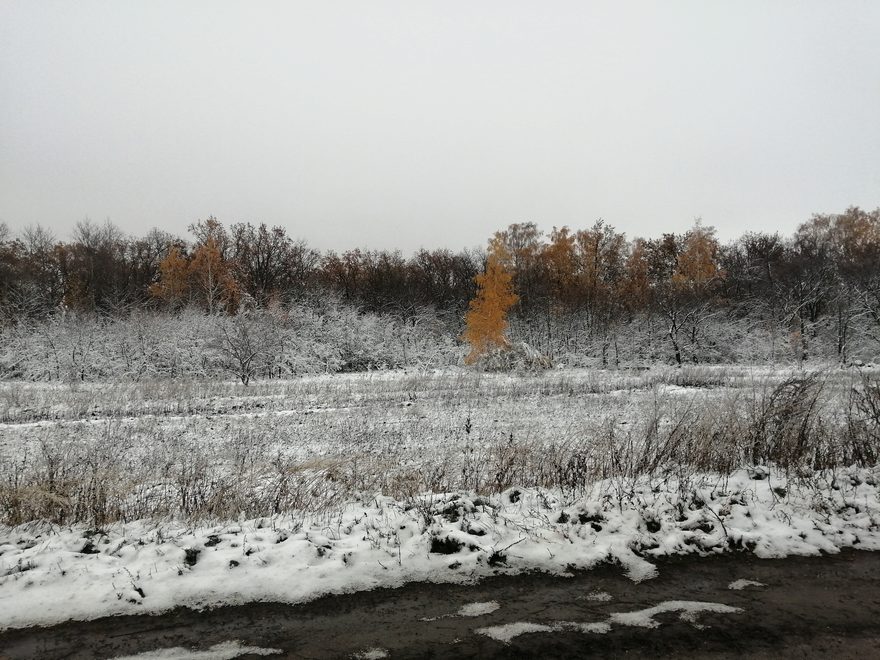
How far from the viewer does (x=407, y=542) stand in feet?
15.6

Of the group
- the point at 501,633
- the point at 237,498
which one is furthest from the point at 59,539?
the point at 501,633

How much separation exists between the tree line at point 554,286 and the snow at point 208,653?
30.6m

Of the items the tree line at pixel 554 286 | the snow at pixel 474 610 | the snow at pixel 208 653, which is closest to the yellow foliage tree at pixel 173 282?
the tree line at pixel 554 286

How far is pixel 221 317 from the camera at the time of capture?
3400 cm

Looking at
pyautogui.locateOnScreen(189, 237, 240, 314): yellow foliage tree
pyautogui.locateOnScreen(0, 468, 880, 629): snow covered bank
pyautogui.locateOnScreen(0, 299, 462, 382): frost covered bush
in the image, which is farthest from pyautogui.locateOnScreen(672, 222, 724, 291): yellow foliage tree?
pyautogui.locateOnScreen(0, 468, 880, 629): snow covered bank

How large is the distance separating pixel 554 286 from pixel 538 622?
141 ft

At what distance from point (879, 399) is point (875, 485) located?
87.2 inches

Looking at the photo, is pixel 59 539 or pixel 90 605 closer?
pixel 90 605

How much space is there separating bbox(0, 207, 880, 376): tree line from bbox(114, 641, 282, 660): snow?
100 ft

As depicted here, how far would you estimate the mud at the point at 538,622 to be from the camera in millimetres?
3424

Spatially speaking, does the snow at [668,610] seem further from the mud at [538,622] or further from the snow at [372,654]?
the snow at [372,654]

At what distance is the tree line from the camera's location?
118 feet

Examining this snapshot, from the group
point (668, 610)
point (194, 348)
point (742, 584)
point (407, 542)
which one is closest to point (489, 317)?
point (194, 348)

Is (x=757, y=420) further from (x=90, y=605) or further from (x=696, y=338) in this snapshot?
(x=696, y=338)
